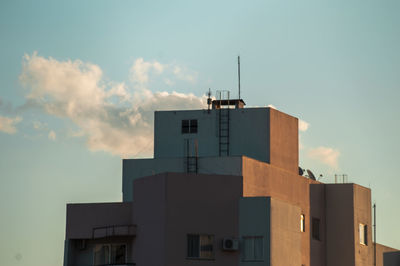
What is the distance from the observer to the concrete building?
56969 millimetres

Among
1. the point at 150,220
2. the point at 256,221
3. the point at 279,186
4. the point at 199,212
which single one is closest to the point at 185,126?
the point at 279,186

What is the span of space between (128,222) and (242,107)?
1560cm

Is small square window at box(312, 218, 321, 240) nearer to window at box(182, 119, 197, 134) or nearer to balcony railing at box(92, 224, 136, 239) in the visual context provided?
window at box(182, 119, 197, 134)

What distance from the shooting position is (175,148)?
70.2 metres

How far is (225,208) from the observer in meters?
57.9

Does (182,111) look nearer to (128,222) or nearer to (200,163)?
(200,163)

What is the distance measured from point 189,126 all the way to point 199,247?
49.3ft

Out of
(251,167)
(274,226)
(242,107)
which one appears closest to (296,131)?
(242,107)

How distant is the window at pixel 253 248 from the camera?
57.2 m

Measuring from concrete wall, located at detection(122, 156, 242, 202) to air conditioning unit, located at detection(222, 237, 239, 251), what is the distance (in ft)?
21.1

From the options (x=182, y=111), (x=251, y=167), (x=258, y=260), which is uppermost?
(x=182, y=111)

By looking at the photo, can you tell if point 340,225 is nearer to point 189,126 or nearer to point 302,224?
point 302,224

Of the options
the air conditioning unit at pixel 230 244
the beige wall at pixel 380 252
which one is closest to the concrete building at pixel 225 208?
the air conditioning unit at pixel 230 244

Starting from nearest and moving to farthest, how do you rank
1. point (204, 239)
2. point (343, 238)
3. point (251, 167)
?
1. point (204, 239)
2. point (251, 167)
3. point (343, 238)
